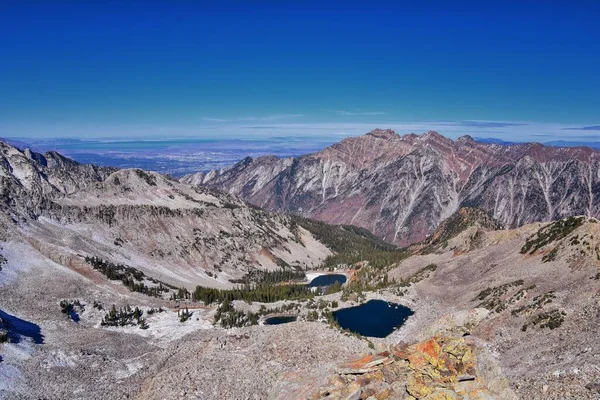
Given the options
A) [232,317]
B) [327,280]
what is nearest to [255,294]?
[232,317]

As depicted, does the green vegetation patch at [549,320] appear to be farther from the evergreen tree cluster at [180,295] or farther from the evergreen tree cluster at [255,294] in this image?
the evergreen tree cluster at [180,295]

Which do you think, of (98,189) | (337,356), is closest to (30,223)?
(98,189)

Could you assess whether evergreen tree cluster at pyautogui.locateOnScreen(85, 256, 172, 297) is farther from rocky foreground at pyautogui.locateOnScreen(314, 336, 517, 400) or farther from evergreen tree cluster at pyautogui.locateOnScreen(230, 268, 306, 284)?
rocky foreground at pyautogui.locateOnScreen(314, 336, 517, 400)

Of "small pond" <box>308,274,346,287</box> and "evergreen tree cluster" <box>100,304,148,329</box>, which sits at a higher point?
"evergreen tree cluster" <box>100,304,148,329</box>

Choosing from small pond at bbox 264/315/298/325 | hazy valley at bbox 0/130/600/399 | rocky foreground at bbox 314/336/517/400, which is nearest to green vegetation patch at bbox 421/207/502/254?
hazy valley at bbox 0/130/600/399

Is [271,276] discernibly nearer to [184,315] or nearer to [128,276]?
[128,276]

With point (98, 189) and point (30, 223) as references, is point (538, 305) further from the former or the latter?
point (98, 189)

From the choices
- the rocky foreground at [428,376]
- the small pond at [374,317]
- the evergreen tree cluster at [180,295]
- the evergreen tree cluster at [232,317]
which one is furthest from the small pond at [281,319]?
the rocky foreground at [428,376]

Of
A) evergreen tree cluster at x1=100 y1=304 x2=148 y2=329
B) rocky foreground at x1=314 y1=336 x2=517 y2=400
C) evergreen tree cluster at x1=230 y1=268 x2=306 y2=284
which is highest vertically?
rocky foreground at x1=314 y1=336 x2=517 y2=400
